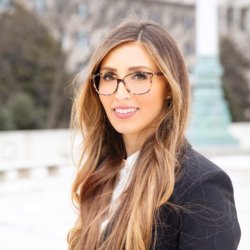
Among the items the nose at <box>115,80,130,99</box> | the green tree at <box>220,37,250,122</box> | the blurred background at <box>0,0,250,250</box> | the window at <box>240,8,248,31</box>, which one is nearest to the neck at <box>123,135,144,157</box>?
the nose at <box>115,80,130,99</box>

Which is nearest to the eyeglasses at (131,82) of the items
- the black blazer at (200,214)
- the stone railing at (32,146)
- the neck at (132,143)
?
the neck at (132,143)

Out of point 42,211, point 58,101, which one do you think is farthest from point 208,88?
point 58,101

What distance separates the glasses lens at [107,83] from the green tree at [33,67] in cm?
1963

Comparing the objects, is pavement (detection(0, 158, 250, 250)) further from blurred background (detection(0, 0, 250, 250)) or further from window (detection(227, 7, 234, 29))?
window (detection(227, 7, 234, 29))

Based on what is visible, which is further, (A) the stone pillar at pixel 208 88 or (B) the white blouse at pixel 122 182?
(A) the stone pillar at pixel 208 88

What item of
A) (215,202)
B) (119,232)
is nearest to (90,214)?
(119,232)

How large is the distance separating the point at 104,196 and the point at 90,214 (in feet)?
0.25

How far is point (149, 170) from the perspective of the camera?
1563 mm

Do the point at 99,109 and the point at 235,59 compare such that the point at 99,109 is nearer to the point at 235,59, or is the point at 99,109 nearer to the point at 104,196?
the point at 104,196

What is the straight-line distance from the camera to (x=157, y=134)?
160 cm

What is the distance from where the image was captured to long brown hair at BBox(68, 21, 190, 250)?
58.5 inches

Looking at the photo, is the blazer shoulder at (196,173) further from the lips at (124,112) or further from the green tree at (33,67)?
the green tree at (33,67)

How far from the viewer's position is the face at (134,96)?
1588 millimetres

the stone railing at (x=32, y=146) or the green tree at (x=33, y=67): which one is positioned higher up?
the green tree at (x=33, y=67)
